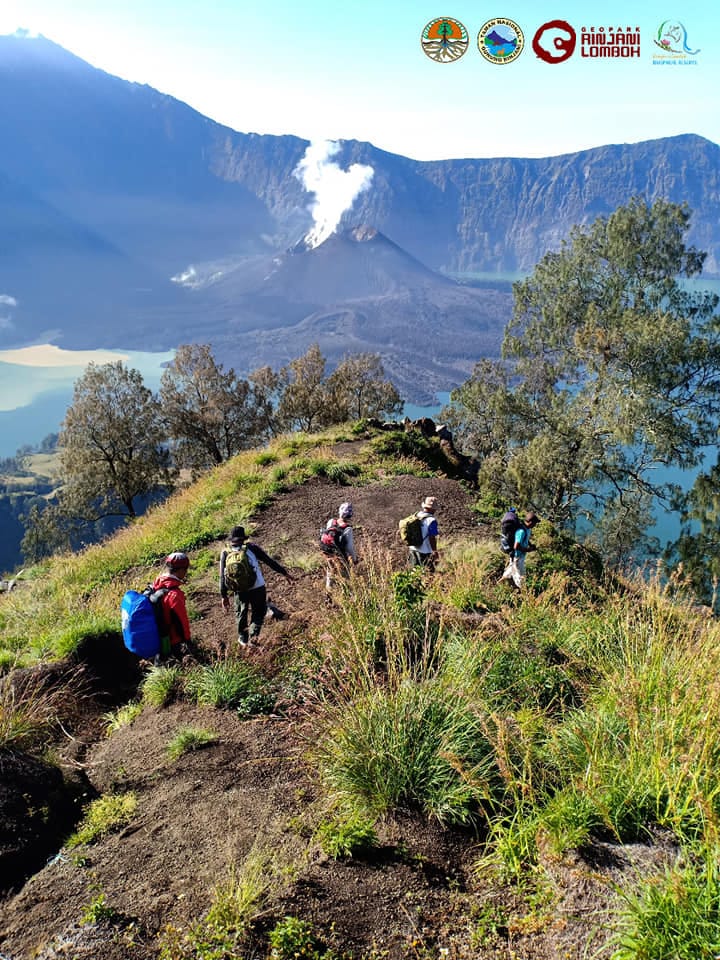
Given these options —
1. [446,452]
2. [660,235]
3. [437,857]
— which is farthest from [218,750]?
[660,235]

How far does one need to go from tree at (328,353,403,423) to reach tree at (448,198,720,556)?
20947 mm

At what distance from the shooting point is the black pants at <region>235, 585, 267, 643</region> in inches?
293

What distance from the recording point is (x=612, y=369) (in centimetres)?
2266

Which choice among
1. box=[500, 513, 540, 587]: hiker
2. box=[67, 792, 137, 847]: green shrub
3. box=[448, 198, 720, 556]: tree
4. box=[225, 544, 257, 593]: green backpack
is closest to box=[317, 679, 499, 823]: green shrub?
box=[67, 792, 137, 847]: green shrub

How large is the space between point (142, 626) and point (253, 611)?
151 centimetres

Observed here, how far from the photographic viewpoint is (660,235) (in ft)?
76.0

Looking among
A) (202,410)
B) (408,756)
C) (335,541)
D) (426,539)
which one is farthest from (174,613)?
(202,410)

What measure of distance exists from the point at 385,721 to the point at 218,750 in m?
1.88

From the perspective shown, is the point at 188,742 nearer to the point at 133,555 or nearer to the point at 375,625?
the point at 375,625

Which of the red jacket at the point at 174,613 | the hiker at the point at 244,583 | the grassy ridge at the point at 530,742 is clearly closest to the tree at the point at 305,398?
the hiker at the point at 244,583

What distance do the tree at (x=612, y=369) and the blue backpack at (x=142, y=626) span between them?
1868 centimetres

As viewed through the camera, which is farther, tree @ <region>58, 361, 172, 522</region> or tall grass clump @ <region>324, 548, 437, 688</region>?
tree @ <region>58, 361, 172, 522</region>

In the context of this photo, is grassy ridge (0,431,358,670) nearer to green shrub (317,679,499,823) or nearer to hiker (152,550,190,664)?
hiker (152,550,190,664)

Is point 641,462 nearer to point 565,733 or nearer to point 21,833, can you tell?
point 565,733
